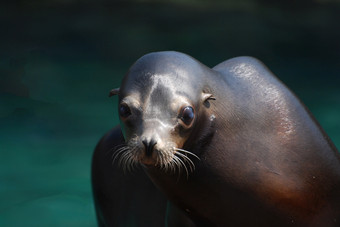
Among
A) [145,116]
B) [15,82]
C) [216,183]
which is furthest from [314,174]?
[15,82]

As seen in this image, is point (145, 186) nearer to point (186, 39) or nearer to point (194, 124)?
point (194, 124)

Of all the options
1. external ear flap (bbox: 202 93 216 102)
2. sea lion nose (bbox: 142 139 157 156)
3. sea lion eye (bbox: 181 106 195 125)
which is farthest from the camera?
external ear flap (bbox: 202 93 216 102)

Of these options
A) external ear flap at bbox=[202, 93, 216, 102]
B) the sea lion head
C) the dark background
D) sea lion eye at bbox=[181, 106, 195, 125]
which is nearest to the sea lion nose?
the sea lion head

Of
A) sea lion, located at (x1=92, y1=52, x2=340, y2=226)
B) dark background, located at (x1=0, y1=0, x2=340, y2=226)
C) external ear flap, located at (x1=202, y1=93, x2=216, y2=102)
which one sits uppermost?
external ear flap, located at (x1=202, y1=93, x2=216, y2=102)

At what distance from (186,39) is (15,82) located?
88.1 inches

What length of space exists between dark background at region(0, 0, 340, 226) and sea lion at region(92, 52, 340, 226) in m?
3.63

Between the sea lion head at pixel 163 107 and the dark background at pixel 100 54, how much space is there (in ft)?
12.4

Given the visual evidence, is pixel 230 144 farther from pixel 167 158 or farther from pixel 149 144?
pixel 149 144

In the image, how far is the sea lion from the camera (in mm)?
3477

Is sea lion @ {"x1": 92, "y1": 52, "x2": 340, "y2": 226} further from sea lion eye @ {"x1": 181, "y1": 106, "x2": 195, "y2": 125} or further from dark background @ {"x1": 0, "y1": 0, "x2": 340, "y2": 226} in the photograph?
dark background @ {"x1": 0, "y1": 0, "x2": 340, "y2": 226}

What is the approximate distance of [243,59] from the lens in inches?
160

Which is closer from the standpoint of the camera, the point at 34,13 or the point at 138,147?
the point at 138,147

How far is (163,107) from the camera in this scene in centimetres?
342

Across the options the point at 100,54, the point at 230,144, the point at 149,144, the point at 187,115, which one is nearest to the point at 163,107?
the point at 187,115
